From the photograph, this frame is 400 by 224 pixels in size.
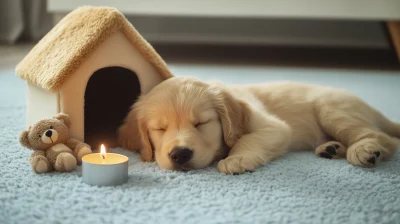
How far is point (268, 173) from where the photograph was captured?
1.87 metres

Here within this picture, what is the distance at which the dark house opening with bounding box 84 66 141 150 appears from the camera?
2.57 meters

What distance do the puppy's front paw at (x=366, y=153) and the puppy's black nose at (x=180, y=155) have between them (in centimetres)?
69

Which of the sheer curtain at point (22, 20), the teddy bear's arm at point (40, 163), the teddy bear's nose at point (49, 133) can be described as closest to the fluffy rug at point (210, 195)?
the teddy bear's arm at point (40, 163)

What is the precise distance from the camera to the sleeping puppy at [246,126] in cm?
190

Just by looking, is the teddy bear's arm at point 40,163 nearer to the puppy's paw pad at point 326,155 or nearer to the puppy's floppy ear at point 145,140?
the puppy's floppy ear at point 145,140

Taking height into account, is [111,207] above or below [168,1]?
below

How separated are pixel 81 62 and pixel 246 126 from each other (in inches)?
29.1

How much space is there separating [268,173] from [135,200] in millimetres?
570

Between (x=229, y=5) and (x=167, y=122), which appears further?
(x=229, y=5)

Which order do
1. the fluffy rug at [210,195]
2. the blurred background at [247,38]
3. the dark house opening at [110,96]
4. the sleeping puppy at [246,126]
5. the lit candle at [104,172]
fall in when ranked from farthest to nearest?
the blurred background at [247,38] < the dark house opening at [110,96] < the sleeping puppy at [246,126] < the lit candle at [104,172] < the fluffy rug at [210,195]

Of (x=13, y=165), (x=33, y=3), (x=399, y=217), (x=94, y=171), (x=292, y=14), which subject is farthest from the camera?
(x=33, y=3)

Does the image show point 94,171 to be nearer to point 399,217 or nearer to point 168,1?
point 399,217

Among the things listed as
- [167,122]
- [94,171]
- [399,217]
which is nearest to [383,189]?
[399,217]

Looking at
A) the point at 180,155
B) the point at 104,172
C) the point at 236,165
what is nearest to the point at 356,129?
the point at 236,165
